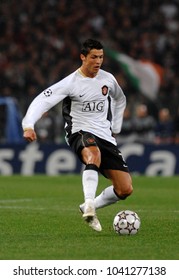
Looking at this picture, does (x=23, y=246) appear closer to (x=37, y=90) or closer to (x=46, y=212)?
(x=46, y=212)

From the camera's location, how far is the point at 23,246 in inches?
351

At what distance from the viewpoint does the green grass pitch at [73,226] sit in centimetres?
843

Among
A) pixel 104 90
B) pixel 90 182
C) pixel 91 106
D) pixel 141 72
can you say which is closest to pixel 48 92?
pixel 91 106

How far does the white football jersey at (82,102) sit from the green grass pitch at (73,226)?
1225 millimetres

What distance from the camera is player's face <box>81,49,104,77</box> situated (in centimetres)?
1039

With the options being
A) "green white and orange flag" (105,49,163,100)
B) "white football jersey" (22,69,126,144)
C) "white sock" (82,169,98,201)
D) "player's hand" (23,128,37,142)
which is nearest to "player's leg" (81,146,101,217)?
"white sock" (82,169,98,201)

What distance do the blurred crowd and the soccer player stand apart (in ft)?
52.3

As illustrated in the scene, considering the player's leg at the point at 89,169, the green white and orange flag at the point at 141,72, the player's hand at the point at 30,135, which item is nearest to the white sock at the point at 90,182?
the player's leg at the point at 89,169

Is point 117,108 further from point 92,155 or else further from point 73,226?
point 73,226

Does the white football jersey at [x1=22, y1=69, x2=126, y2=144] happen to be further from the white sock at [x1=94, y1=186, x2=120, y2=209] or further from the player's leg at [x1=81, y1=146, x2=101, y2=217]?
the white sock at [x1=94, y1=186, x2=120, y2=209]

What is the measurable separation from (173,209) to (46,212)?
206cm

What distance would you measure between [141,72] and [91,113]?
18.3 m
